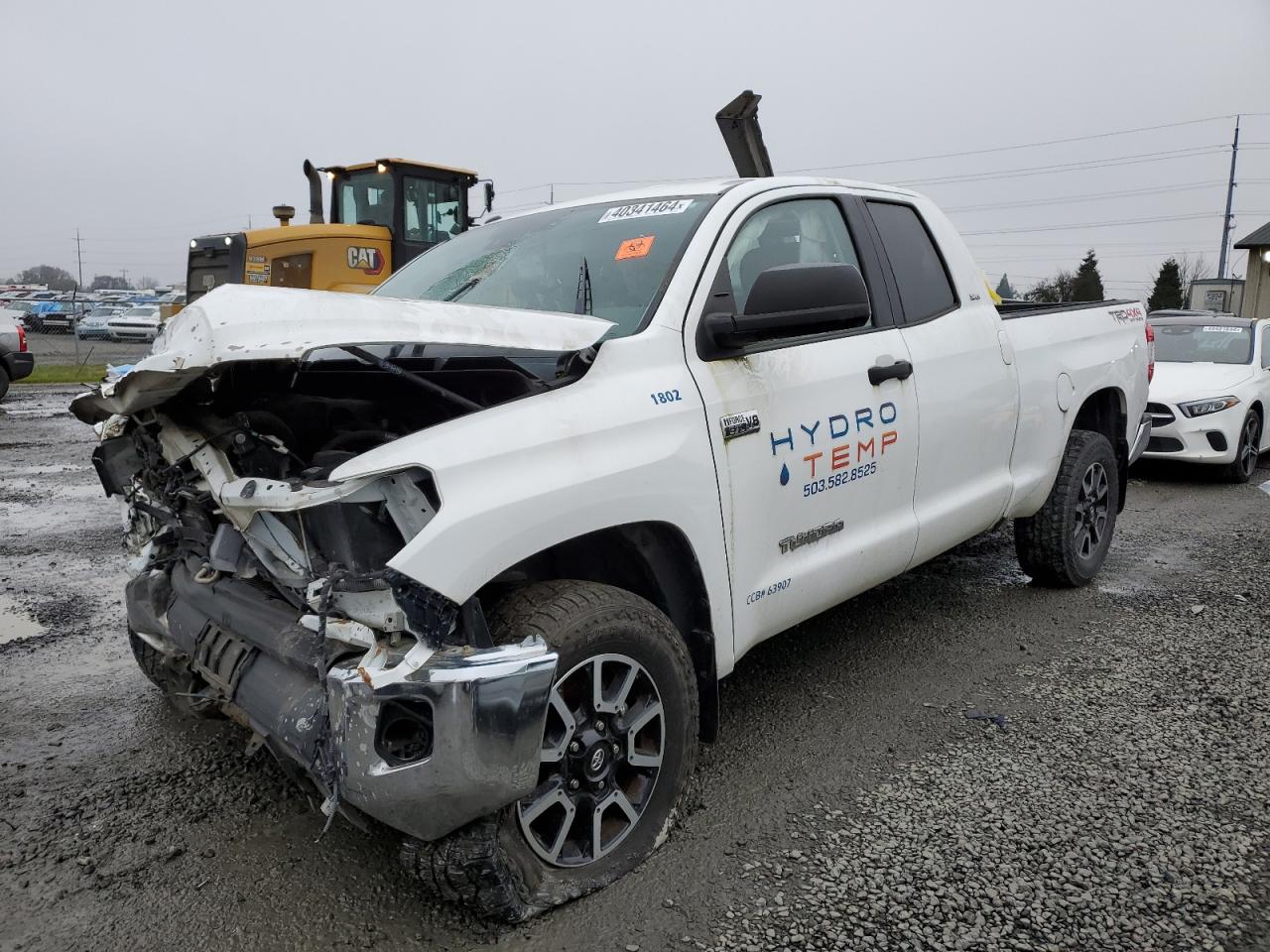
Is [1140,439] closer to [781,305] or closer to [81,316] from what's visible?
[781,305]

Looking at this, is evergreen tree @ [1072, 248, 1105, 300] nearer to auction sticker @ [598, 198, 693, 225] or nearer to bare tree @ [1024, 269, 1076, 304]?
bare tree @ [1024, 269, 1076, 304]

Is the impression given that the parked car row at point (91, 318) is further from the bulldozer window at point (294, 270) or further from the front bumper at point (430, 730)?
the front bumper at point (430, 730)

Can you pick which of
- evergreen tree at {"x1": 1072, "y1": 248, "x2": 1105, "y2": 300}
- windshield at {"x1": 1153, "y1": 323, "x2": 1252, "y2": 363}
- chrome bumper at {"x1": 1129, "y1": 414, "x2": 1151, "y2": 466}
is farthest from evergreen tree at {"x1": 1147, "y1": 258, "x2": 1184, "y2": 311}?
chrome bumper at {"x1": 1129, "y1": 414, "x2": 1151, "y2": 466}

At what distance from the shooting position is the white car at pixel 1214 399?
8594 millimetres

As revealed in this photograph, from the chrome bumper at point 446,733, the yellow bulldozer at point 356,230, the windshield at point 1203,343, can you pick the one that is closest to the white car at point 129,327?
the yellow bulldozer at point 356,230

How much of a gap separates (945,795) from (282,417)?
2.33 m

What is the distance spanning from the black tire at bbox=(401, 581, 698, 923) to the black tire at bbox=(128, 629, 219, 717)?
1124 mm

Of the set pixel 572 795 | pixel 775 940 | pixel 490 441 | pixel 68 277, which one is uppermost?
pixel 68 277

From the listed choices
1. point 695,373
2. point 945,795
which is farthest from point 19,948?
point 945,795

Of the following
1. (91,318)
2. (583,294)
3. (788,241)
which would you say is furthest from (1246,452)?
(91,318)

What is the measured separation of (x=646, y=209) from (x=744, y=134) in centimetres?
381

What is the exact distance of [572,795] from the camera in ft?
8.37

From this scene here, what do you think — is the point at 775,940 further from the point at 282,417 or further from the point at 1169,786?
the point at 282,417

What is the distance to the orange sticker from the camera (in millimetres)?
3250
